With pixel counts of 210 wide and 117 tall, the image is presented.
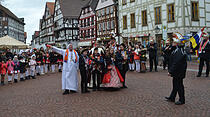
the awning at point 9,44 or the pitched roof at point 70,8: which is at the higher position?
the pitched roof at point 70,8

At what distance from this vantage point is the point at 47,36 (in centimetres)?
7425

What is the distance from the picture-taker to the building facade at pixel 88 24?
4841cm

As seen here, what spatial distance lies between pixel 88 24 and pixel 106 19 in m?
9.33

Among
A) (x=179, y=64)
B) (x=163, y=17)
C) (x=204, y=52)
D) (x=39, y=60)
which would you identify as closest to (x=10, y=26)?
(x=163, y=17)

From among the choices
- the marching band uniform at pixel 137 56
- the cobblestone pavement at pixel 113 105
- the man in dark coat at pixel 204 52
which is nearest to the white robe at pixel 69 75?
the cobblestone pavement at pixel 113 105

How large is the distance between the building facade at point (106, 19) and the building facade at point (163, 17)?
6.31 m

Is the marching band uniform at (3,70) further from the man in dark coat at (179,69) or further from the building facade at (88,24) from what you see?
the building facade at (88,24)

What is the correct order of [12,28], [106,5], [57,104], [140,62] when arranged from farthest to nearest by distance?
[12,28], [106,5], [140,62], [57,104]

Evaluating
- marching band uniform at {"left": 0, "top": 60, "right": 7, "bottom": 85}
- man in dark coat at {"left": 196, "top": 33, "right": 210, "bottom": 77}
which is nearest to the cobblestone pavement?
man in dark coat at {"left": 196, "top": 33, "right": 210, "bottom": 77}

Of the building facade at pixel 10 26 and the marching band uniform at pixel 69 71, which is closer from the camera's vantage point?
the marching band uniform at pixel 69 71

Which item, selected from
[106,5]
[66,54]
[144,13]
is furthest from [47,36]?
[66,54]

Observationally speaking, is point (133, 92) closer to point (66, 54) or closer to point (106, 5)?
point (66, 54)

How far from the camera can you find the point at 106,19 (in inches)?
1650

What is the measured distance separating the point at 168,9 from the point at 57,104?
73.2 ft
